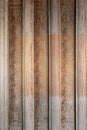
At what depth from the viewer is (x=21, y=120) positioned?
6.85 feet

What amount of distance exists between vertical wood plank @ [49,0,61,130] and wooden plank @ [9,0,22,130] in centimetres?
24

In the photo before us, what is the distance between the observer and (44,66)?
81.9 inches

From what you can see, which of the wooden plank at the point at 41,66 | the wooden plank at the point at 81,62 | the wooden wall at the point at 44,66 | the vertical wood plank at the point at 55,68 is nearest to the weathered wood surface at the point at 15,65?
the wooden wall at the point at 44,66

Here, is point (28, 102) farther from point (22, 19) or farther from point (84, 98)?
point (22, 19)

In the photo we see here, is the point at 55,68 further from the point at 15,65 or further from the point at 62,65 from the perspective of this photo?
the point at 15,65

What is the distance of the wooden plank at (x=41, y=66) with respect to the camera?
208 cm

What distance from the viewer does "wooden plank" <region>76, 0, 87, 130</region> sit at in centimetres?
203

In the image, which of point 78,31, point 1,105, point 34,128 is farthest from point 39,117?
point 78,31

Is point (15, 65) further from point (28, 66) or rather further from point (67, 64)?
point (67, 64)

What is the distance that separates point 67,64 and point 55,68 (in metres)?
0.10

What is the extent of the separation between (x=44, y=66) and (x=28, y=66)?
122mm

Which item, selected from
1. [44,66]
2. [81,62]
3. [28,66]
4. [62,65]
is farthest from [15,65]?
[81,62]

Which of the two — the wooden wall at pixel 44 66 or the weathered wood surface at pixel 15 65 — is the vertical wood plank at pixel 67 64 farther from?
the weathered wood surface at pixel 15 65

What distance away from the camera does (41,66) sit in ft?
6.84
